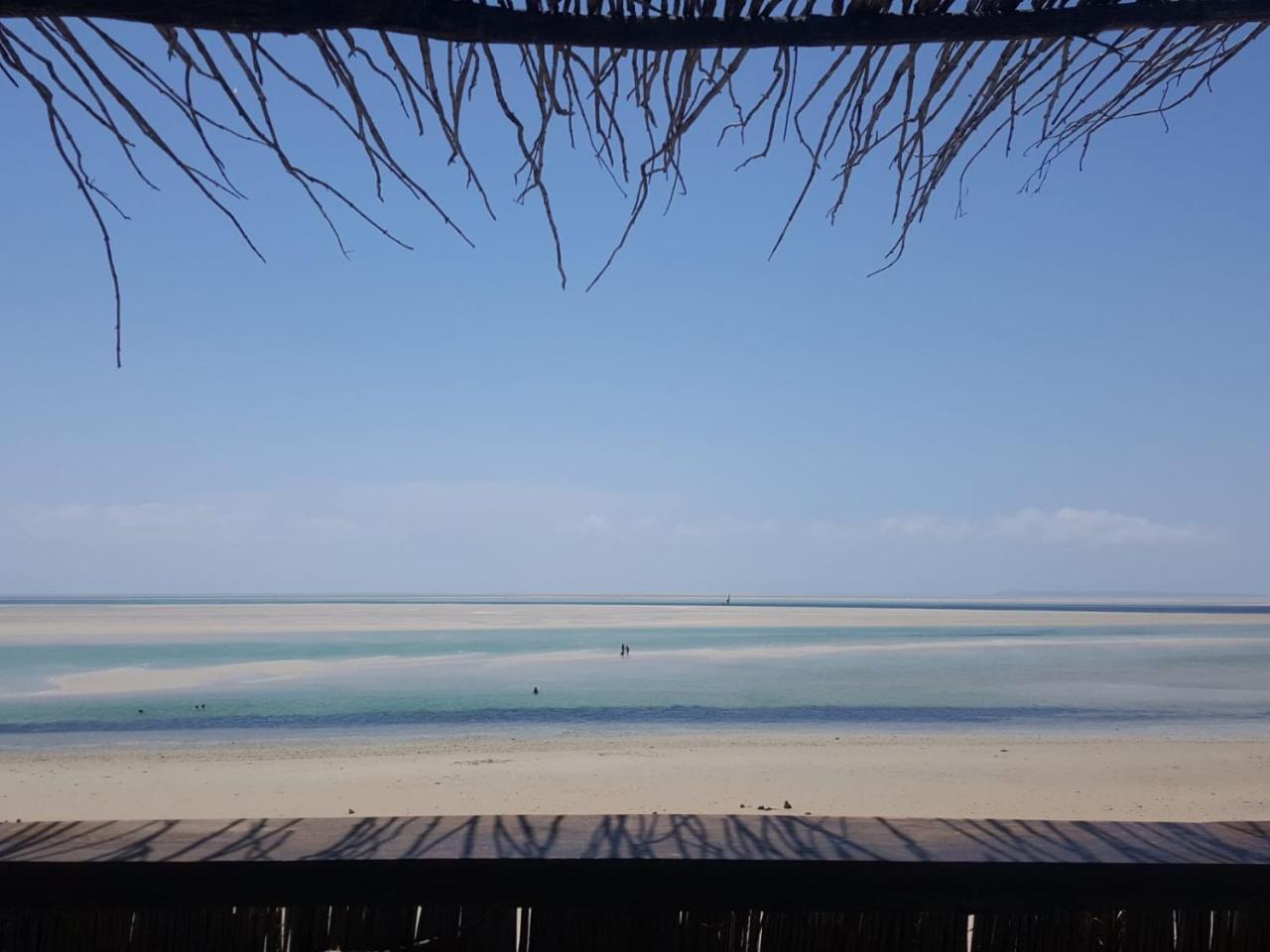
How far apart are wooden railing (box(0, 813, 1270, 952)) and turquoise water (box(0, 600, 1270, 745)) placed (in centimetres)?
1427

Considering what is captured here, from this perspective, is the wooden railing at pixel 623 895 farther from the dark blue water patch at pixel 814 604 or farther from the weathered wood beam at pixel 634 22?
the dark blue water patch at pixel 814 604

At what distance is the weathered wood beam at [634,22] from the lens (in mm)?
1012

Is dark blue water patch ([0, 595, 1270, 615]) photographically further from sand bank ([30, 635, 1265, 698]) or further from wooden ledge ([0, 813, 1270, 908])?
wooden ledge ([0, 813, 1270, 908])

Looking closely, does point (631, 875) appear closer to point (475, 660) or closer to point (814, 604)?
point (475, 660)

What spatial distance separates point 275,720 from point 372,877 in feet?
53.1

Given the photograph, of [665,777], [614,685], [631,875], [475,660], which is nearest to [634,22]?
[631,875]

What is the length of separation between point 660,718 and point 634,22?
628 inches

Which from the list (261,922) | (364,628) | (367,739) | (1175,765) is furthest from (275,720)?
(364,628)

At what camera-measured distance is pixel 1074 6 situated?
1.22 metres

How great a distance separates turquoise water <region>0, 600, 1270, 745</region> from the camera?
52.5 ft

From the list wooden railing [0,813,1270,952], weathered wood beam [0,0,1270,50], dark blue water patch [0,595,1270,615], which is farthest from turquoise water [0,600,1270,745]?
dark blue water patch [0,595,1270,615]

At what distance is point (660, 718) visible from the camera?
649 inches

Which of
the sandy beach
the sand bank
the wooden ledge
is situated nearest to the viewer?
the wooden ledge

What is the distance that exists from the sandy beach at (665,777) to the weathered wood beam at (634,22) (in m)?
7.73
